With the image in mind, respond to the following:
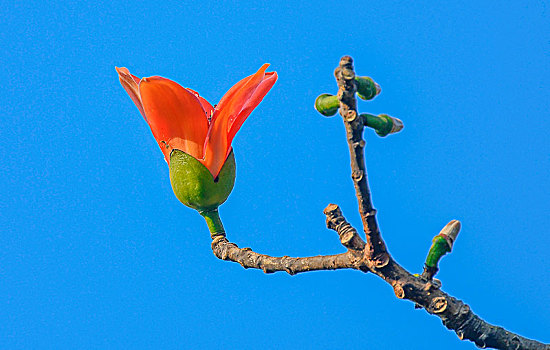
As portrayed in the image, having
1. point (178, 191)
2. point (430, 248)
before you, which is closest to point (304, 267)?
point (430, 248)

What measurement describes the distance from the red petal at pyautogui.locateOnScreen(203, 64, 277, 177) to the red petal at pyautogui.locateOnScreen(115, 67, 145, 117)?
140mm

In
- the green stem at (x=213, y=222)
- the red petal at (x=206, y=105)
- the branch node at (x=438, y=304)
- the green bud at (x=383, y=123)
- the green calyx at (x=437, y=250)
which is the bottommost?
the branch node at (x=438, y=304)

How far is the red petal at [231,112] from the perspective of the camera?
3.76 feet

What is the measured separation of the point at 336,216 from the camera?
0.98 m

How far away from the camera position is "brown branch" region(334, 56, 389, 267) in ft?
2.58

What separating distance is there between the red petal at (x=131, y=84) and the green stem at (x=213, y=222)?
7.9 inches

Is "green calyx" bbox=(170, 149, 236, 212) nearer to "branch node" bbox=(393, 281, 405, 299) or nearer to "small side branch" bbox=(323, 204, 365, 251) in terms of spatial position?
"small side branch" bbox=(323, 204, 365, 251)

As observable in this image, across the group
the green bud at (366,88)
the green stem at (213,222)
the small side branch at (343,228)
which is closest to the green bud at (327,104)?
the green bud at (366,88)

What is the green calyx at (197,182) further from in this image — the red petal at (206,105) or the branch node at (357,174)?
the branch node at (357,174)

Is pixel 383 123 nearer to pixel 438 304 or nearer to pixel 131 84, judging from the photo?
pixel 438 304

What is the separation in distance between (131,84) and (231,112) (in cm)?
20

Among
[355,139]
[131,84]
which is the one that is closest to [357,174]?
[355,139]

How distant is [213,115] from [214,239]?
21 cm

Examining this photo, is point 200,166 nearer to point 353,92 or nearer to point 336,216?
point 336,216
